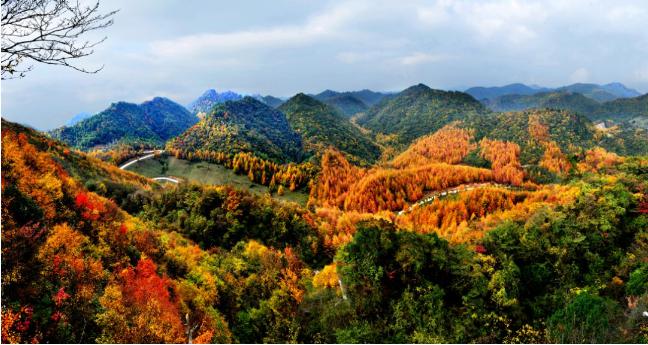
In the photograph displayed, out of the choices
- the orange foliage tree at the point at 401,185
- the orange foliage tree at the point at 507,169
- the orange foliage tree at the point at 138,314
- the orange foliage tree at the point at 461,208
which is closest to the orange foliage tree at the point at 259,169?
the orange foliage tree at the point at 401,185

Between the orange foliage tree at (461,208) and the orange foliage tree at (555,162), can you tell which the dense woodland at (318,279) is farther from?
the orange foliage tree at (555,162)

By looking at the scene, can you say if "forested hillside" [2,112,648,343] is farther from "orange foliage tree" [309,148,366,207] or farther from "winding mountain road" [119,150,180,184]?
"winding mountain road" [119,150,180,184]

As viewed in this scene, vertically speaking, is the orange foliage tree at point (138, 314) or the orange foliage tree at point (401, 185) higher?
the orange foliage tree at point (138, 314)

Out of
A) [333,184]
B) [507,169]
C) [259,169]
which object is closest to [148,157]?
[259,169]

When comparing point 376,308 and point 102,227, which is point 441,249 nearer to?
point 376,308

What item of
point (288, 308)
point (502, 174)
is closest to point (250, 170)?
point (502, 174)

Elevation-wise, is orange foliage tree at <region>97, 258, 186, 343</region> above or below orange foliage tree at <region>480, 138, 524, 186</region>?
above

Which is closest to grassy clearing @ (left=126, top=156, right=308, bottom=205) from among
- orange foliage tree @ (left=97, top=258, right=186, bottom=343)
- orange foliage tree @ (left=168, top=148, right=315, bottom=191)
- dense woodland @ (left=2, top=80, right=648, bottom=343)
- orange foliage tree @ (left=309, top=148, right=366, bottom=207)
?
orange foliage tree @ (left=168, top=148, right=315, bottom=191)

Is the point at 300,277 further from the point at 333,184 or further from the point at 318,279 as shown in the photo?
the point at 333,184
